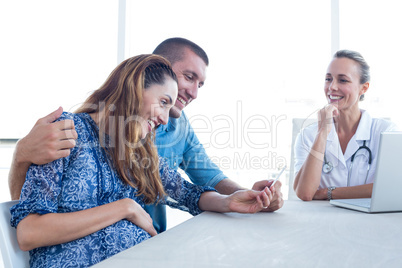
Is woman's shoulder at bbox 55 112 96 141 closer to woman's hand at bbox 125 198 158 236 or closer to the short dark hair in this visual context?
woman's hand at bbox 125 198 158 236

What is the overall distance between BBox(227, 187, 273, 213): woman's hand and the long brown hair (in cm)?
26

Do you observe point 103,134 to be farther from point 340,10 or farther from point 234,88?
point 340,10

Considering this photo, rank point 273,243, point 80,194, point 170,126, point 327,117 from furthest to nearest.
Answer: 1. point 327,117
2. point 170,126
3. point 80,194
4. point 273,243

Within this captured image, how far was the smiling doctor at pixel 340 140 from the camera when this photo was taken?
5.76 ft

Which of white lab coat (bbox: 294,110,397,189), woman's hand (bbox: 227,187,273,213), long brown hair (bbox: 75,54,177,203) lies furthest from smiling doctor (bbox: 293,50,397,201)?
long brown hair (bbox: 75,54,177,203)

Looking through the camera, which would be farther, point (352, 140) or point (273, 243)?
point (352, 140)

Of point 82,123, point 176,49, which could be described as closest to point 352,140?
point 176,49

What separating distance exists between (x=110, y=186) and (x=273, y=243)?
0.54 meters

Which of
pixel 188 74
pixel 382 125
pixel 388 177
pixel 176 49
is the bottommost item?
pixel 388 177

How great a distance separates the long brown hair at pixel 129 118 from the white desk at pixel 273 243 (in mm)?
256

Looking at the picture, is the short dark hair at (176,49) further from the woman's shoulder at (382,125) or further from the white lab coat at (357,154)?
the woman's shoulder at (382,125)

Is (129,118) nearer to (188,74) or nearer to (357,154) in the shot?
(188,74)

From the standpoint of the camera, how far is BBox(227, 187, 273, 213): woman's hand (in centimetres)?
112

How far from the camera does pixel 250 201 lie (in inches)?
45.8
